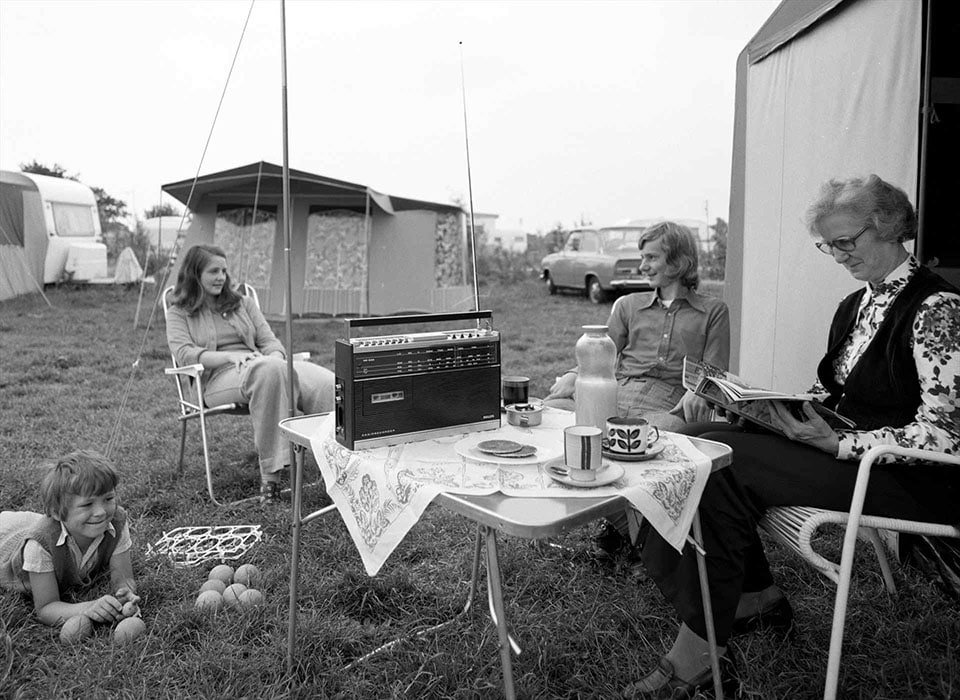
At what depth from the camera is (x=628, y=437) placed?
1.44 m

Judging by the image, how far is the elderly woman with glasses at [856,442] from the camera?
5.33 feet

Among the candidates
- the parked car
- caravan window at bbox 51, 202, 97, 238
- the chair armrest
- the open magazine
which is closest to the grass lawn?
the chair armrest

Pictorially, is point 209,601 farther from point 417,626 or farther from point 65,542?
point 417,626

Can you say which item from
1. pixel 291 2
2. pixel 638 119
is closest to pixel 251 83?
pixel 291 2

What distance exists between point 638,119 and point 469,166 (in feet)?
18.2

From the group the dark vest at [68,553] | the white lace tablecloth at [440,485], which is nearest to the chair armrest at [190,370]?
the dark vest at [68,553]

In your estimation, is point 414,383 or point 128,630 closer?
point 414,383

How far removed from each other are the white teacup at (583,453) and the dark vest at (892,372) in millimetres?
855

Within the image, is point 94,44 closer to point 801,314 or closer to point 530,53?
point 530,53

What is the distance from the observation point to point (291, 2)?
2648 millimetres

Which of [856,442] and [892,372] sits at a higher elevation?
[892,372]

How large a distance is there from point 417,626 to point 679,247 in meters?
1.45

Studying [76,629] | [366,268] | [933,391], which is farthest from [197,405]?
[366,268]

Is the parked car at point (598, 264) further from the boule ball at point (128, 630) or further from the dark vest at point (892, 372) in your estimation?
the boule ball at point (128, 630)
